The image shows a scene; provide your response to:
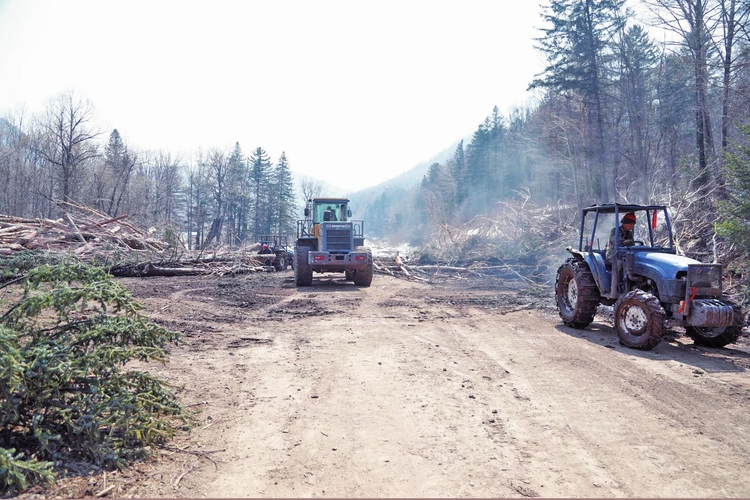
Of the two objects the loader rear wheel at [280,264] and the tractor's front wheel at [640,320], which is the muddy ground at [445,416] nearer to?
the tractor's front wheel at [640,320]

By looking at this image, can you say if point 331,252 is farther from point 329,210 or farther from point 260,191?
point 260,191

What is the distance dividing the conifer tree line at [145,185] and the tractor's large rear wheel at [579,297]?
60.2ft

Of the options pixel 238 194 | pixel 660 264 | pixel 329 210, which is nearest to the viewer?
pixel 660 264

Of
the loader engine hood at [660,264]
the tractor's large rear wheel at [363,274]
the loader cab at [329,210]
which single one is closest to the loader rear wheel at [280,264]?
the loader cab at [329,210]

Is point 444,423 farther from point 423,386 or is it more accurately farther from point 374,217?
point 374,217

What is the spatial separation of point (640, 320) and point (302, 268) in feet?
34.3

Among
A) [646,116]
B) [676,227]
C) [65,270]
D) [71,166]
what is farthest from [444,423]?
[71,166]

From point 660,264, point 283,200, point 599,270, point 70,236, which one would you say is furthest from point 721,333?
point 283,200

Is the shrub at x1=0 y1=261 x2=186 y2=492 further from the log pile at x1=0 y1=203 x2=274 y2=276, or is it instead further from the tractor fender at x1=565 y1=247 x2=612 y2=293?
the log pile at x1=0 y1=203 x2=274 y2=276

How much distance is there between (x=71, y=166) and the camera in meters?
34.0

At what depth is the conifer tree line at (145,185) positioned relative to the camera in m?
34.8

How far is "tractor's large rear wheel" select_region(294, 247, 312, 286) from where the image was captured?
15.2 meters

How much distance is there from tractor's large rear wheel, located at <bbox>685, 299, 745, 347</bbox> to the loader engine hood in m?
0.78

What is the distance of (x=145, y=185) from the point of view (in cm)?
4916
